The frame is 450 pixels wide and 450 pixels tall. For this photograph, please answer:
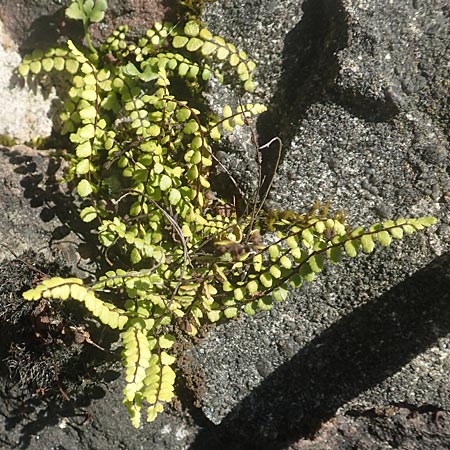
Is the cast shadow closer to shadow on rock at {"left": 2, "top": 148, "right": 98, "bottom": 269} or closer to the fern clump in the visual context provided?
the fern clump

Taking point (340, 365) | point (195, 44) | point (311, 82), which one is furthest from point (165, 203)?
point (340, 365)

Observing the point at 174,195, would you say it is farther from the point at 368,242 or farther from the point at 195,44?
the point at 368,242

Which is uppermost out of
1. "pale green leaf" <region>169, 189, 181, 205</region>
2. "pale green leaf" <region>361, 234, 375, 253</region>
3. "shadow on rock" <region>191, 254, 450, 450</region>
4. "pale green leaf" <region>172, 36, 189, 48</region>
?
"pale green leaf" <region>172, 36, 189, 48</region>

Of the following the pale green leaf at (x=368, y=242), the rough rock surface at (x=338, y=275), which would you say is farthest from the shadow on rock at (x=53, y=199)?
the pale green leaf at (x=368, y=242)

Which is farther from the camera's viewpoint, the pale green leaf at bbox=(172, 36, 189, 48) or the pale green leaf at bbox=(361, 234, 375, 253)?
the pale green leaf at bbox=(172, 36, 189, 48)

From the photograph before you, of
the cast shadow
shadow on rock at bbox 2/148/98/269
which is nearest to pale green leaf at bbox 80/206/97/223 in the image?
shadow on rock at bbox 2/148/98/269

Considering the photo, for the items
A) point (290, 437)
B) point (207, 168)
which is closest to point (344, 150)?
point (207, 168)

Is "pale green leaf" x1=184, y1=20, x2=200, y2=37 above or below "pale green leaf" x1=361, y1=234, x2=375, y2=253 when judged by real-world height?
above
